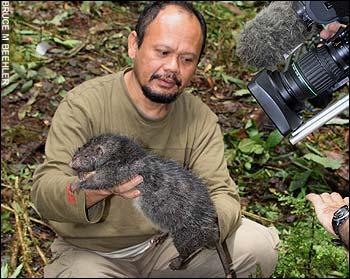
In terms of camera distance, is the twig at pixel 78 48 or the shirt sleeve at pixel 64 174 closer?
the shirt sleeve at pixel 64 174

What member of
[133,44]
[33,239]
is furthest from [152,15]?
[33,239]

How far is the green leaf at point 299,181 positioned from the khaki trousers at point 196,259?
3.34ft

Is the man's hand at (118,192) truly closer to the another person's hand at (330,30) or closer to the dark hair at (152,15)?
the dark hair at (152,15)

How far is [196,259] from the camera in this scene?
445 cm

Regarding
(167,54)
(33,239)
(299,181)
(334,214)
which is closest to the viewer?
(334,214)

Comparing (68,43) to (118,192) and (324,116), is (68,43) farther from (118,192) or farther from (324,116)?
(324,116)

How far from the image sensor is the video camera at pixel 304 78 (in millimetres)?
3344

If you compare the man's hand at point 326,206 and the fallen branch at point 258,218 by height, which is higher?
the man's hand at point 326,206

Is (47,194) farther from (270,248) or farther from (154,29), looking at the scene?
(270,248)

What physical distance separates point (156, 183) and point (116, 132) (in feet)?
1.69

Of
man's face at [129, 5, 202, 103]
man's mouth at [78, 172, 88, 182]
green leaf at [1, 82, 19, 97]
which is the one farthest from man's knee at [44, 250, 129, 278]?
green leaf at [1, 82, 19, 97]

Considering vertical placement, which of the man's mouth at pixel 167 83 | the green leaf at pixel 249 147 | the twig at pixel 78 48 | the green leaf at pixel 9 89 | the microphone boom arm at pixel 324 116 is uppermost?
the microphone boom arm at pixel 324 116

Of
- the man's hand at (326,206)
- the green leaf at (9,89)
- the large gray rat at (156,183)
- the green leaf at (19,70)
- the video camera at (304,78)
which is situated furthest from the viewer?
the green leaf at (19,70)

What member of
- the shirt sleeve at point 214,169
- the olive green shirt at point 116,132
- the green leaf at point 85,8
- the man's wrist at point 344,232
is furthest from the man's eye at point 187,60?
the green leaf at point 85,8
